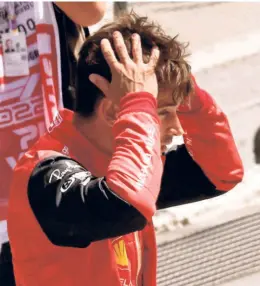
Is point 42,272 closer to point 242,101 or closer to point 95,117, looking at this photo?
point 95,117

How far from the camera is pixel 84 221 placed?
143 cm

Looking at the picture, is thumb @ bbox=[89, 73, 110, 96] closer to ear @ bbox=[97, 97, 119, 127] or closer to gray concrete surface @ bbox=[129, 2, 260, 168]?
ear @ bbox=[97, 97, 119, 127]

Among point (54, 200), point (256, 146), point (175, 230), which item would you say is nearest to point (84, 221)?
point (54, 200)

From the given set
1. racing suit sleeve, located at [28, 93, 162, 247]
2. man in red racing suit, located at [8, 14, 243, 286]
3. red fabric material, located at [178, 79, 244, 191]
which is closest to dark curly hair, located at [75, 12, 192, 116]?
man in red racing suit, located at [8, 14, 243, 286]

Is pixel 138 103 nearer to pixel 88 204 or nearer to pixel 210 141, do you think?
pixel 88 204

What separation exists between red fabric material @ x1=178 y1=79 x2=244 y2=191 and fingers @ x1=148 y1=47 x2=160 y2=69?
33cm

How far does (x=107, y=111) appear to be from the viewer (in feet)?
5.28

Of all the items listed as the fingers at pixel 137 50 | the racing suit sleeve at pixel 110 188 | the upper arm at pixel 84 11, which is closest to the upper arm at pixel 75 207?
the racing suit sleeve at pixel 110 188

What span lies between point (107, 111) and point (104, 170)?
14 centimetres

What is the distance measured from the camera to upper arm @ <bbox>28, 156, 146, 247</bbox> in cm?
142

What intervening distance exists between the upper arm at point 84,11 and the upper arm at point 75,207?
1.92 ft

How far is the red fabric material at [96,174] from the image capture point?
1444 millimetres

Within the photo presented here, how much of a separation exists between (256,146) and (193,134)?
1.88m

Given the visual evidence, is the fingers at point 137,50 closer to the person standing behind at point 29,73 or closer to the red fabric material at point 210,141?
the red fabric material at point 210,141
